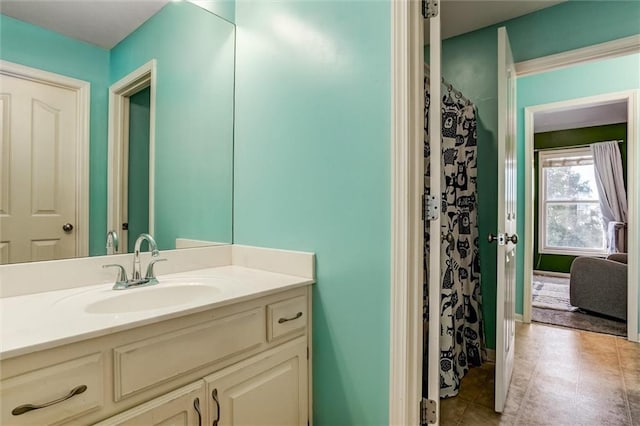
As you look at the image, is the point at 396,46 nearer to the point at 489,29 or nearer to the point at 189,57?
the point at 189,57

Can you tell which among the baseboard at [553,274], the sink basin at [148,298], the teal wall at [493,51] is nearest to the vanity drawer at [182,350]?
the sink basin at [148,298]

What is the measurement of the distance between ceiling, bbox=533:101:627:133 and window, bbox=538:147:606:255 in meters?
0.43

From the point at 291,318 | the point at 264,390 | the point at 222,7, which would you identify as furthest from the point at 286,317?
the point at 222,7

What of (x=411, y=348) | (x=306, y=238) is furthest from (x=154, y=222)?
(x=411, y=348)

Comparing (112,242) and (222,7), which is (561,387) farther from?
(222,7)

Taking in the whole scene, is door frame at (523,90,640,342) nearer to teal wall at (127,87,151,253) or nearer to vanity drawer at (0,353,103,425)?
teal wall at (127,87,151,253)

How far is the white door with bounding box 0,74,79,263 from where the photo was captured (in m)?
1.13

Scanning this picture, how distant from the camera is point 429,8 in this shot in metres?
1.25

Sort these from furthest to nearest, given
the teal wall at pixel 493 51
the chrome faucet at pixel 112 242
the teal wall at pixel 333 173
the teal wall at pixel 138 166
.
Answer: the teal wall at pixel 493 51 < the teal wall at pixel 138 166 < the chrome faucet at pixel 112 242 < the teal wall at pixel 333 173

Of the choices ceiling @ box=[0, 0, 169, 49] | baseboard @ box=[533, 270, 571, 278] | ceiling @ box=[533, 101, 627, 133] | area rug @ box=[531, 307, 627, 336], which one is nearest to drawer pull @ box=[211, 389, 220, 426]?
ceiling @ box=[0, 0, 169, 49]

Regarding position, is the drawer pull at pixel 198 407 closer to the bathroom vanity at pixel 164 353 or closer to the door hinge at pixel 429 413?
the bathroom vanity at pixel 164 353

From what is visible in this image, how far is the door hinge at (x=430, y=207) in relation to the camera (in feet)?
4.07

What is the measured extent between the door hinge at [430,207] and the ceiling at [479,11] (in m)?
1.46

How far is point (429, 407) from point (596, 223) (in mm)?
5814
